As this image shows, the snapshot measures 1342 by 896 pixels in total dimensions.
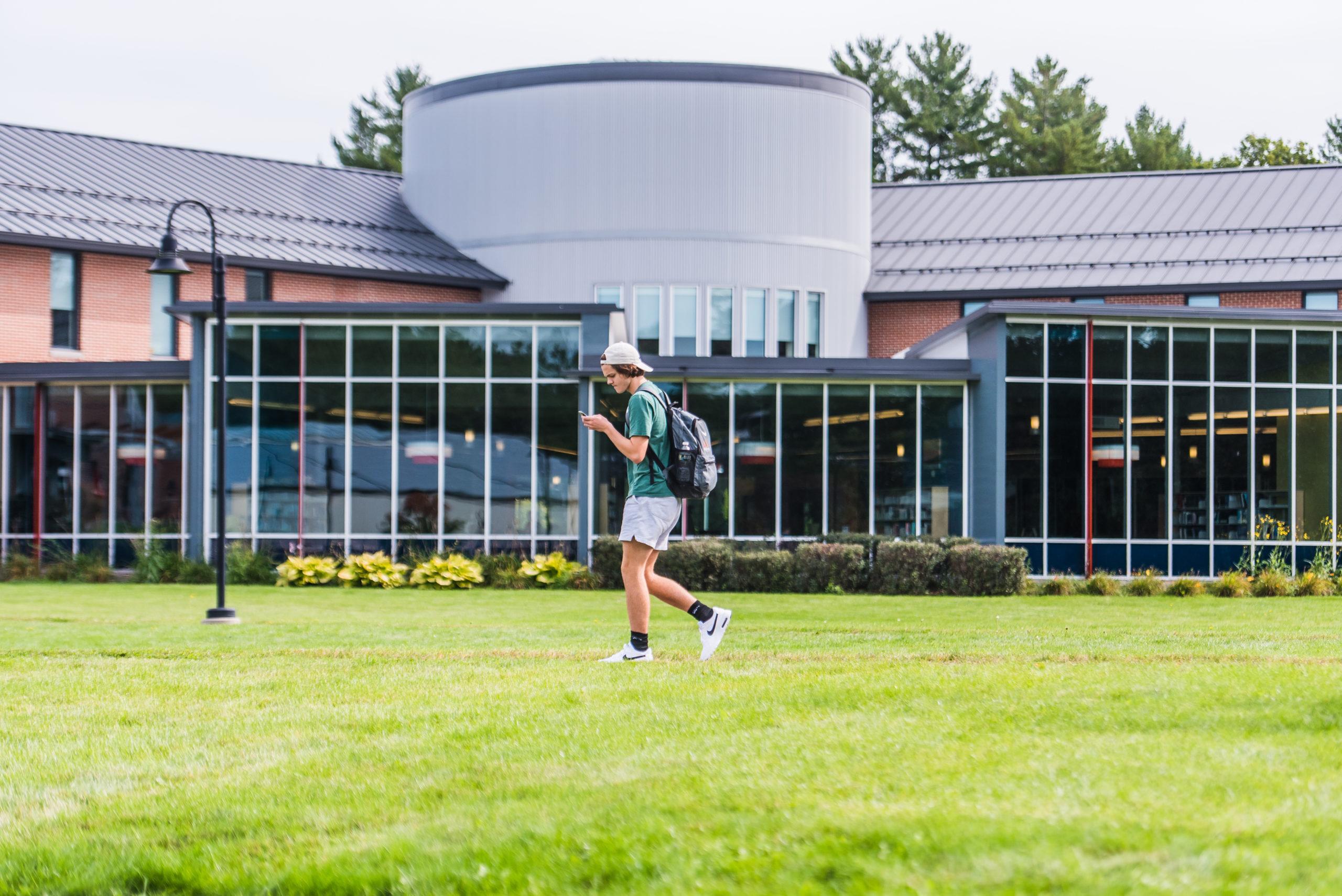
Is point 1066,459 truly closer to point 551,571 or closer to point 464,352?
point 551,571

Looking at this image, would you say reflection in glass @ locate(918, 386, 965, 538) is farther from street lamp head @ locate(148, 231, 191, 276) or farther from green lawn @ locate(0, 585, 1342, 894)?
green lawn @ locate(0, 585, 1342, 894)

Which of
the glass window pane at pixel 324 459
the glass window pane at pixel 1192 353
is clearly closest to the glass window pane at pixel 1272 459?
the glass window pane at pixel 1192 353

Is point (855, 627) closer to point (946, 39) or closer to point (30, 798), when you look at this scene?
point (30, 798)

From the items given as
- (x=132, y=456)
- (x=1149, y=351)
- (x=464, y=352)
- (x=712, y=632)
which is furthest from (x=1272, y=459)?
(x=132, y=456)

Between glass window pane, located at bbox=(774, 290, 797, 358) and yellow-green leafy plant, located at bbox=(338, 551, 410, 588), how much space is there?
485 inches

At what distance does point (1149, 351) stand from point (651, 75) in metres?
13.7

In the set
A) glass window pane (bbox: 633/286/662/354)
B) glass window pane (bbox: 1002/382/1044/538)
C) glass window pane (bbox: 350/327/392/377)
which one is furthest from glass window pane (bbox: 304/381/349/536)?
glass window pane (bbox: 1002/382/1044/538)

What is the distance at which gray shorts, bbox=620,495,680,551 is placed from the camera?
887 centimetres

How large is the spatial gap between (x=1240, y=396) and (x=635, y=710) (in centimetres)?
2099

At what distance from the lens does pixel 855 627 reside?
13812 mm

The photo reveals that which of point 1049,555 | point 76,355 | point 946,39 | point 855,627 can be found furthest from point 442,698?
point 946,39

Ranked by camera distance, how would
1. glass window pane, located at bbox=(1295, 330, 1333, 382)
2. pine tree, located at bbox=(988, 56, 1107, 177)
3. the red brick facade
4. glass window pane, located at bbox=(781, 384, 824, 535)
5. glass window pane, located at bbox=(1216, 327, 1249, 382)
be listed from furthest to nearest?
pine tree, located at bbox=(988, 56, 1107, 177)
the red brick facade
glass window pane, located at bbox=(781, 384, 824, 535)
glass window pane, located at bbox=(1295, 330, 1333, 382)
glass window pane, located at bbox=(1216, 327, 1249, 382)

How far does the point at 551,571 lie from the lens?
78.0ft

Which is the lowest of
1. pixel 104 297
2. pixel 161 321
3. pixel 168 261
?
pixel 168 261
